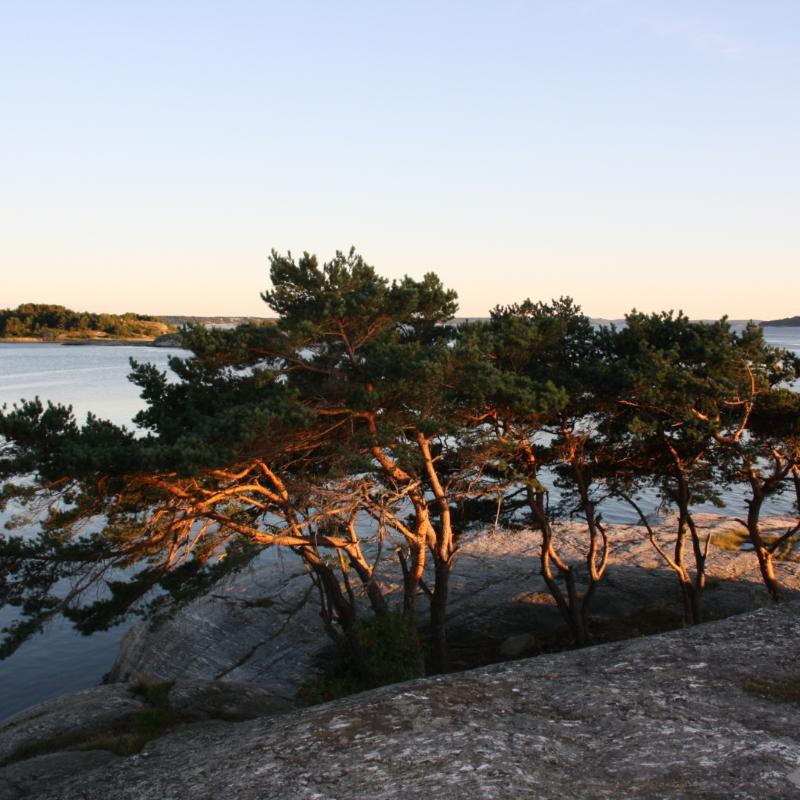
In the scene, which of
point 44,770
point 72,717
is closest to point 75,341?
point 72,717

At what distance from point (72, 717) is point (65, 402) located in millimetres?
50282

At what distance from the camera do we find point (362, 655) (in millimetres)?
18500

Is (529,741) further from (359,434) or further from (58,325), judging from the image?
(58,325)

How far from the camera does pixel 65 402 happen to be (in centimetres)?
6253

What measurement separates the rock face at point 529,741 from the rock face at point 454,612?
1090cm

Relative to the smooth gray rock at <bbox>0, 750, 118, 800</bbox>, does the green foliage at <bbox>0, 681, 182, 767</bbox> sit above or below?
below

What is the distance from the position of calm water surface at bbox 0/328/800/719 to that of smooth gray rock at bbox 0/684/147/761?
6.42m

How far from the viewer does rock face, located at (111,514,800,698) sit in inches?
965

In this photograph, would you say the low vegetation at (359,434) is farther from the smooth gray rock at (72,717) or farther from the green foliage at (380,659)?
the smooth gray rock at (72,717)

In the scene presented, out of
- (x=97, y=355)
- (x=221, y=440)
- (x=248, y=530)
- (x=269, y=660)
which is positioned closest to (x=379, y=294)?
(x=221, y=440)

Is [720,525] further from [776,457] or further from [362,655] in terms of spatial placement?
[362,655]

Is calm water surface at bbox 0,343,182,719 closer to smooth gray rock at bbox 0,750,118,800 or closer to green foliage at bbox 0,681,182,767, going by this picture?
green foliage at bbox 0,681,182,767

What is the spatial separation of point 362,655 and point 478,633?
8462mm

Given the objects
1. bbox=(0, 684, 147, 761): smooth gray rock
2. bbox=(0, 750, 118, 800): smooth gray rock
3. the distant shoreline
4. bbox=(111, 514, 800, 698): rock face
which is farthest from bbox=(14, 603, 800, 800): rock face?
the distant shoreline
